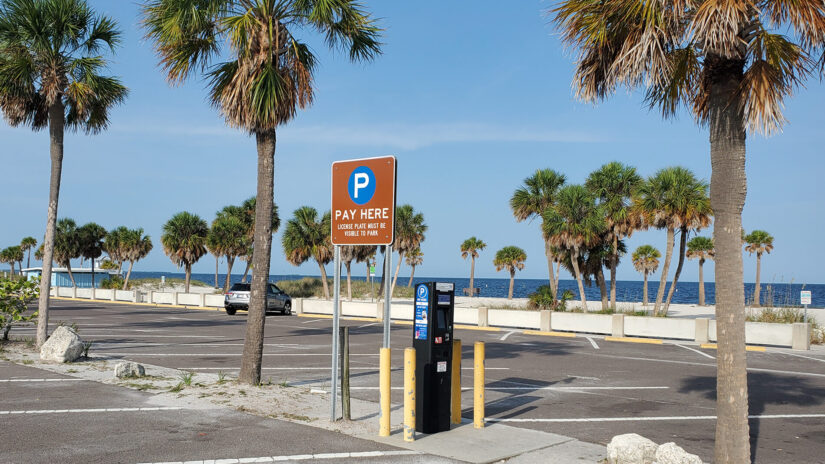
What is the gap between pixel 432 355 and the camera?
26.2 ft

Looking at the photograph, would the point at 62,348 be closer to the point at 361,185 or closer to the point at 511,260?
the point at 361,185

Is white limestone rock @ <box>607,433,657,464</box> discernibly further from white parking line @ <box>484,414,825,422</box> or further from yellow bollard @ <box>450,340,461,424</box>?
white parking line @ <box>484,414,825,422</box>

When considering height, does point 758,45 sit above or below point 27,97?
below

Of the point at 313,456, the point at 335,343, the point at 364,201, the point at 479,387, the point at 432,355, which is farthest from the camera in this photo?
the point at 335,343

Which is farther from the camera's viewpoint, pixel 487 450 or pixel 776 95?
pixel 487 450

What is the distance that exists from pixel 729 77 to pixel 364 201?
14.7ft

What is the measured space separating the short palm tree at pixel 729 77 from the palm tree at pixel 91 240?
7228cm

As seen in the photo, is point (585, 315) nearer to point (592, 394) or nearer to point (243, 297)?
point (592, 394)

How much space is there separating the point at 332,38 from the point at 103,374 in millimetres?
7396

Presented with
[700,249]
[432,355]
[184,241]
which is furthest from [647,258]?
[432,355]

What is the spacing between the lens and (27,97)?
50.9 ft

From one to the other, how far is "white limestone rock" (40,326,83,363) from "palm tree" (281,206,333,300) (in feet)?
123

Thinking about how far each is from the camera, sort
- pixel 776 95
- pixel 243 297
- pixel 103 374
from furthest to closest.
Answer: pixel 243 297
pixel 103 374
pixel 776 95

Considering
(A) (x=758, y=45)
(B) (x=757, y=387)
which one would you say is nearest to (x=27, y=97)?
(A) (x=758, y=45)
